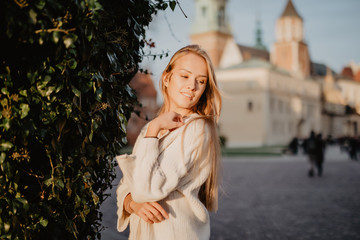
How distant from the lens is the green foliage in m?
1.80

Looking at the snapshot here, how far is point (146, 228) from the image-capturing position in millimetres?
2207

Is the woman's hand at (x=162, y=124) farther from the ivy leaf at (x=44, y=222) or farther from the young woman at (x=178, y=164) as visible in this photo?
the ivy leaf at (x=44, y=222)

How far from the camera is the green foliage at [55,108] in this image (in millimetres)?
1799

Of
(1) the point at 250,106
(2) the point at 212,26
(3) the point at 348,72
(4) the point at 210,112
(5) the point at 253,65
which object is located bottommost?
(4) the point at 210,112

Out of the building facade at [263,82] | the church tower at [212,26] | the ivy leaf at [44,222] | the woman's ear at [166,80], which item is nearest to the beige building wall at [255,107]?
the building facade at [263,82]

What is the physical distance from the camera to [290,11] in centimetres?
7681

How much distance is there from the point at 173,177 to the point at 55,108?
Result: 607 millimetres

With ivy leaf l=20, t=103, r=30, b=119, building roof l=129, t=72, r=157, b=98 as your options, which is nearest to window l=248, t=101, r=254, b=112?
building roof l=129, t=72, r=157, b=98

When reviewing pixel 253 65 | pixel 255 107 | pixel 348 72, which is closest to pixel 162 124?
pixel 255 107

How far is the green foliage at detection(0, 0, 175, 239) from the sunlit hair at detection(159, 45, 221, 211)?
331mm

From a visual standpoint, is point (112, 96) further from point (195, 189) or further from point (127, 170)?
point (195, 189)

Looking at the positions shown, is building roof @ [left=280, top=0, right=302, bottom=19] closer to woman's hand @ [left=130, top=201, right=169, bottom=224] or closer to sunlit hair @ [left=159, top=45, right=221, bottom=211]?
sunlit hair @ [left=159, top=45, right=221, bottom=211]

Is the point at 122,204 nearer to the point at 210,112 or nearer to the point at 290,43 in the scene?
the point at 210,112

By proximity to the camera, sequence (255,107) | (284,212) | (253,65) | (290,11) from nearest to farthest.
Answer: (284,212) < (255,107) < (253,65) < (290,11)
